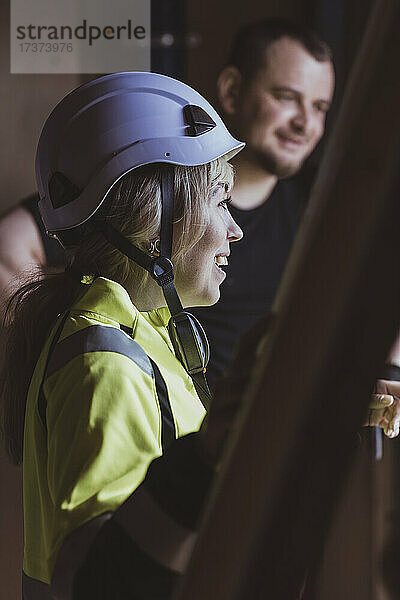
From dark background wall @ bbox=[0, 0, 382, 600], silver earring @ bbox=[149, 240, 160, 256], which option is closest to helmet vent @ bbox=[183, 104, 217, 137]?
silver earring @ bbox=[149, 240, 160, 256]

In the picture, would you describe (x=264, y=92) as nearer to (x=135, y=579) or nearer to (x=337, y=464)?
(x=135, y=579)

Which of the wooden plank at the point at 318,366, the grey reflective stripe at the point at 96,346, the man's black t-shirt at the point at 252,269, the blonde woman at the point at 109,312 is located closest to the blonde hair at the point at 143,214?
the blonde woman at the point at 109,312

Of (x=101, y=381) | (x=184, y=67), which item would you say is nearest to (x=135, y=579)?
(x=101, y=381)

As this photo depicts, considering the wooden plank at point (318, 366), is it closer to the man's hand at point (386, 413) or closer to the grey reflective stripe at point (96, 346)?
the grey reflective stripe at point (96, 346)

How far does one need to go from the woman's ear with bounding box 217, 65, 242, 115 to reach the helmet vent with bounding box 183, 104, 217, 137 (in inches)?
23.7

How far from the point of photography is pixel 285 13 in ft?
4.22

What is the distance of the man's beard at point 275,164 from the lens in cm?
130

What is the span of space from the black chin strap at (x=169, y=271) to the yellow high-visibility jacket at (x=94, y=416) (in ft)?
0.13

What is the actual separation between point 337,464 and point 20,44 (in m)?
1.19

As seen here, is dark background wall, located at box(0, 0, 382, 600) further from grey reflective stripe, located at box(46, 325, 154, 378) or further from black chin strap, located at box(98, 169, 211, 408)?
grey reflective stripe, located at box(46, 325, 154, 378)

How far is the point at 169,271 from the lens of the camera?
66cm

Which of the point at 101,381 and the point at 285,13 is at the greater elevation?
the point at 285,13

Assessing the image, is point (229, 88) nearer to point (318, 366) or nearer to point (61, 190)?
point (61, 190)

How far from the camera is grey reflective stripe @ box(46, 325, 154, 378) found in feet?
1.76
